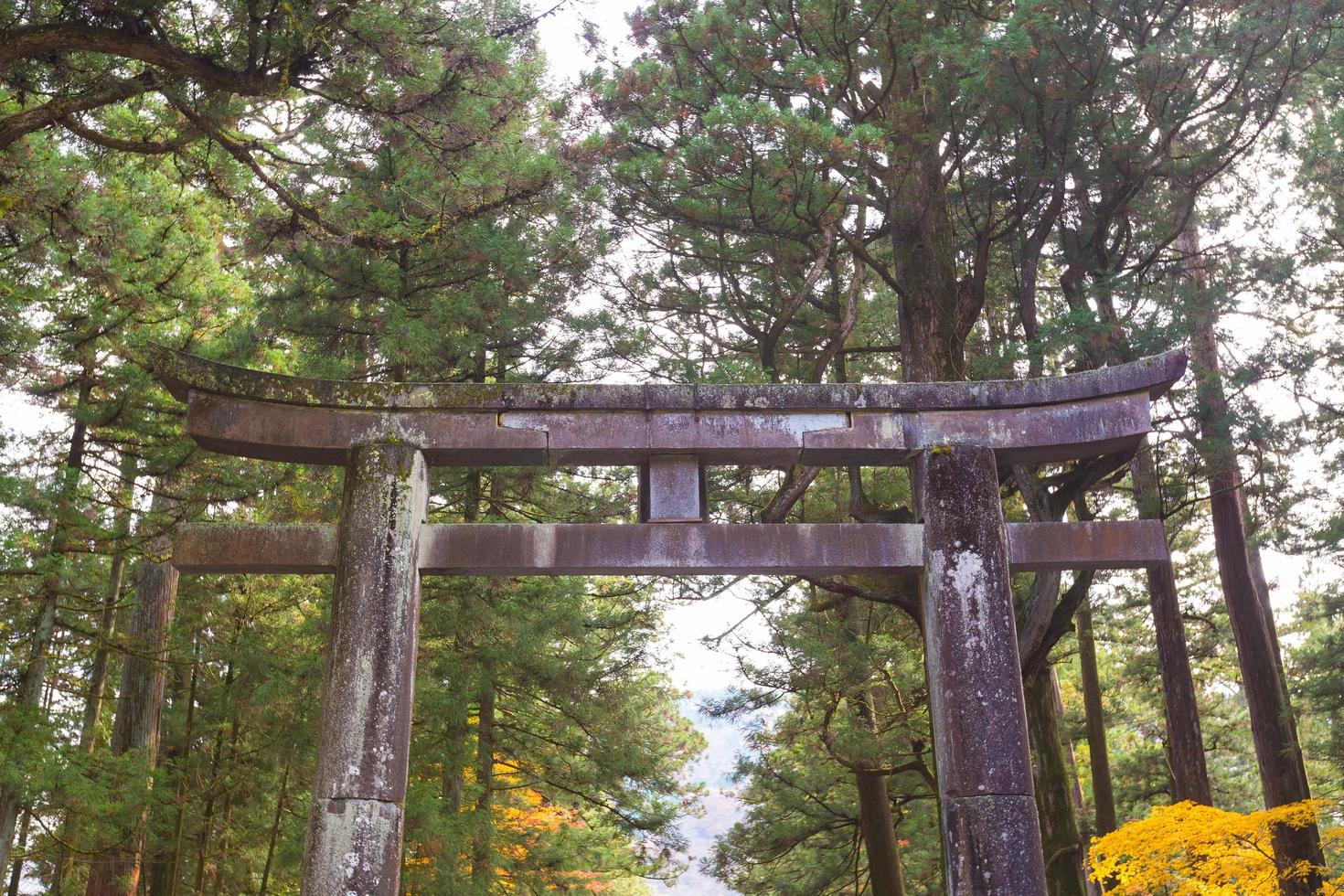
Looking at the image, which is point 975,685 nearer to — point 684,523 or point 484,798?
point 684,523

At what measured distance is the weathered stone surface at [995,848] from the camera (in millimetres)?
5059

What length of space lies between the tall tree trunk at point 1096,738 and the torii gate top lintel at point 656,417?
26.0 feet

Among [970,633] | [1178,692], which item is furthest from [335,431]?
[1178,692]

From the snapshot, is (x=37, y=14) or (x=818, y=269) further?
(x=818, y=269)

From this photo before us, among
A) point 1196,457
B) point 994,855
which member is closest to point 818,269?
point 1196,457

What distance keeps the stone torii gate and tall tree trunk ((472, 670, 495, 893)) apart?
19.2 ft

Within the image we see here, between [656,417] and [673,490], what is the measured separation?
0.43 metres

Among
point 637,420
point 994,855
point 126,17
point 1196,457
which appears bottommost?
point 994,855

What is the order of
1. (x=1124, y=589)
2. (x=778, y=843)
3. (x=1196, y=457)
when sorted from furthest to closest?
(x=1124, y=589) < (x=778, y=843) < (x=1196, y=457)

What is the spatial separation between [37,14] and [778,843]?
1255cm

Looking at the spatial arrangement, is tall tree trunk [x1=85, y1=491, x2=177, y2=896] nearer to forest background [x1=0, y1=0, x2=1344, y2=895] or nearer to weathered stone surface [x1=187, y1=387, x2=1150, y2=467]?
forest background [x1=0, y1=0, x2=1344, y2=895]

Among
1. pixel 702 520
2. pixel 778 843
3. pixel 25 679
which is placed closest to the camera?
pixel 702 520

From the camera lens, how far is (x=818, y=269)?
30.9ft

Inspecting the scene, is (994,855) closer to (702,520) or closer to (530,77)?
(702,520)
